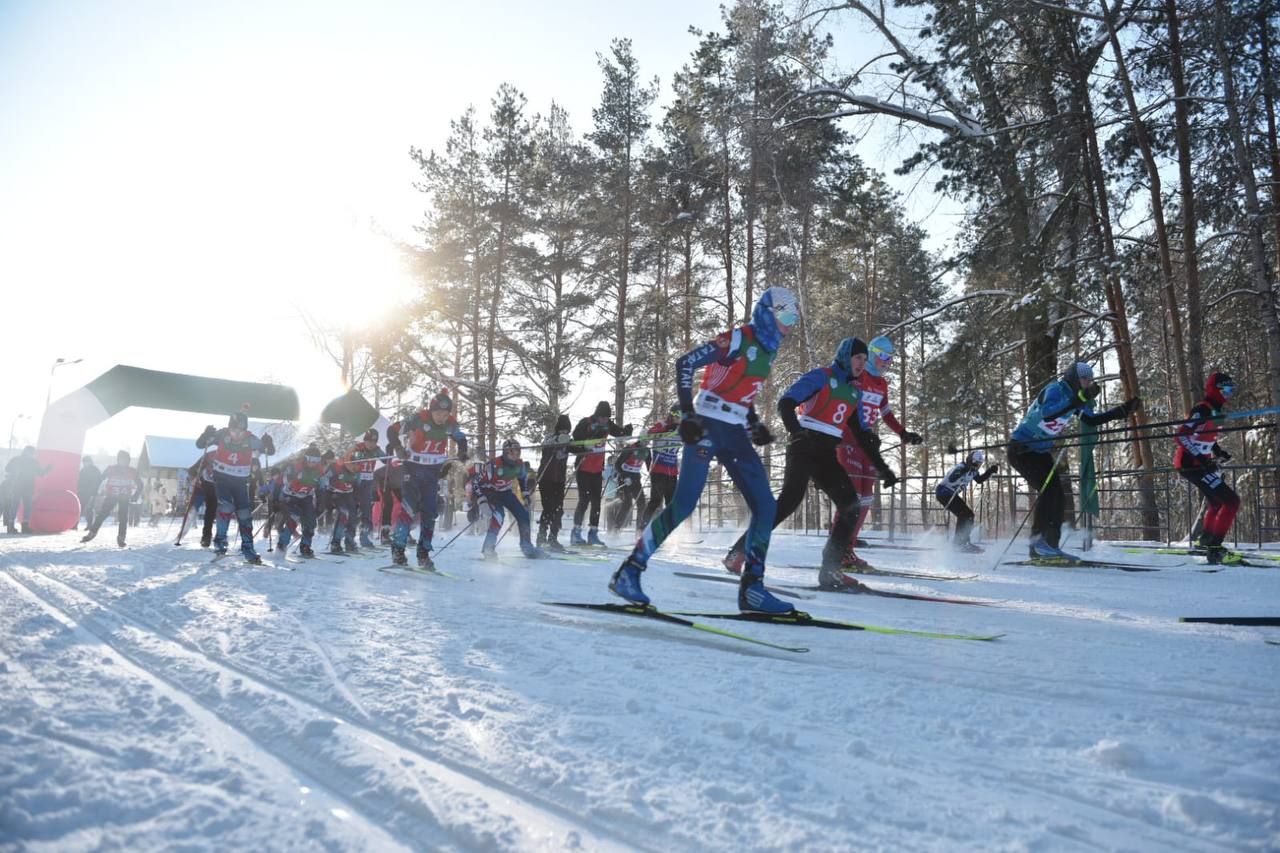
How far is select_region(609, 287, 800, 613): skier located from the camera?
472cm

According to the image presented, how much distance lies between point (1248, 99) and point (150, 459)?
59.2 m

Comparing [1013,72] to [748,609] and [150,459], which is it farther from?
[150,459]

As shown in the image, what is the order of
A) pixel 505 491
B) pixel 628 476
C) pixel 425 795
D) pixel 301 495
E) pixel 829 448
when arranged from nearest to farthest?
pixel 425 795, pixel 829 448, pixel 505 491, pixel 301 495, pixel 628 476

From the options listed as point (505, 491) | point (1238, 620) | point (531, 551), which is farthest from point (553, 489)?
point (1238, 620)

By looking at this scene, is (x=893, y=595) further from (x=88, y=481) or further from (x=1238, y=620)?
(x=88, y=481)

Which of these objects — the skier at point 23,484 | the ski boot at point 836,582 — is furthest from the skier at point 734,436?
the skier at point 23,484

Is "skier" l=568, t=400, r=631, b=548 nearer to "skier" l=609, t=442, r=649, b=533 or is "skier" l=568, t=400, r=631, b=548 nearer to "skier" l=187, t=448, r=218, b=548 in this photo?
"skier" l=609, t=442, r=649, b=533

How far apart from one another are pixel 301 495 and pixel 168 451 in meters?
51.9

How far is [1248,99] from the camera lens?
11.3 m

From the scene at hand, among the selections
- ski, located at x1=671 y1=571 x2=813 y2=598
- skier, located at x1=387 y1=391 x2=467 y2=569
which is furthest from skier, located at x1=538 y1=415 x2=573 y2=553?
ski, located at x1=671 y1=571 x2=813 y2=598

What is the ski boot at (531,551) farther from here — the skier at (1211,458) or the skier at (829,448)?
the skier at (1211,458)

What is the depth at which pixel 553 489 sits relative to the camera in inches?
456

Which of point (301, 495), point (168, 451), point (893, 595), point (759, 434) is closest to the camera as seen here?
point (759, 434)

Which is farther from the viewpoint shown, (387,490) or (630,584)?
(387,490)
